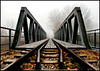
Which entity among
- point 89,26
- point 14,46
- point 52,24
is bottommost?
point 14,46

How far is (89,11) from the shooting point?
2912 centimetres

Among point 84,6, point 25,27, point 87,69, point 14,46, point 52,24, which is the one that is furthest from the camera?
point 52,24

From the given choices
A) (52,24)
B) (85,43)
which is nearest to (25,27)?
(85,43)

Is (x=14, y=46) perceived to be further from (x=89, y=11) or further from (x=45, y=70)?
(x=89, y=11)

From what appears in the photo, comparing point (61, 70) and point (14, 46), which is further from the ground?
point (14, 46)

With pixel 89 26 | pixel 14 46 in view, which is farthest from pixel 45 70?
pixel 89 26

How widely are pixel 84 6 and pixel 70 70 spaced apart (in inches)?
1278

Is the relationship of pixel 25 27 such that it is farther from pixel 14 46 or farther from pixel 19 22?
pixel 14 46

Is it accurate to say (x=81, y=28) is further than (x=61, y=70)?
Yes

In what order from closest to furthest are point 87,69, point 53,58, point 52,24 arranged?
1. point 87,69
2. point 53,58
3. point 52,24

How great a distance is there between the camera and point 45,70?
1.65m

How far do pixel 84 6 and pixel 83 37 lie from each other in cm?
2980

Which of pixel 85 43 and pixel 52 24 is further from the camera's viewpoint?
pixel 52 24

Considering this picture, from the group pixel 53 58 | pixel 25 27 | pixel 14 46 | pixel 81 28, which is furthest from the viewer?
pixel 25 27
